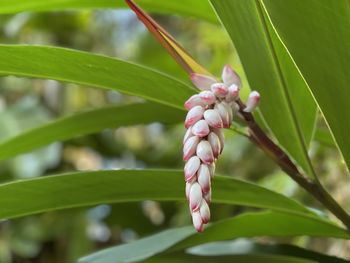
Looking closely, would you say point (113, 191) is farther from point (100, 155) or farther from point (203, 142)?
point (100, 155)

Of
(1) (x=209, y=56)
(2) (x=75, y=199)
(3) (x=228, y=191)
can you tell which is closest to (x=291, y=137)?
(3) (x=228, y=191)

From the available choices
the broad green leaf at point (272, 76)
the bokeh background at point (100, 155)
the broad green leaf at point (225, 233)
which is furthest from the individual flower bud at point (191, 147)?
the bokeh background at point (100, 155)

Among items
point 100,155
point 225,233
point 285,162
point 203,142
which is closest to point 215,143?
point 203,142

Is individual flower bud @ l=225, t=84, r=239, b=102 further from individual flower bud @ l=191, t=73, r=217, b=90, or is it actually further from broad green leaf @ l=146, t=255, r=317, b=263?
broad green leaf @ l=146, t=255, r=317, b=263

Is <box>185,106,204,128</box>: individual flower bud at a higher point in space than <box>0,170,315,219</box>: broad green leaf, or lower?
lower

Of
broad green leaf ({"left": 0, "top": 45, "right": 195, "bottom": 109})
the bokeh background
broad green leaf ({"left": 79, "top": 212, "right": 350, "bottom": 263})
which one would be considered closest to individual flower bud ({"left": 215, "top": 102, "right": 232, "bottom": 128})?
broad green leaf ({"left": 0, "top": 45, "right": 195, "bottom": 109})
